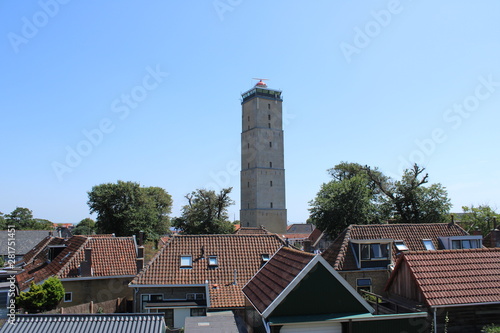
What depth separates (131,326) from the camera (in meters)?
11.5

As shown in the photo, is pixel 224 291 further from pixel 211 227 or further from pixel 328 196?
pixel 211 227

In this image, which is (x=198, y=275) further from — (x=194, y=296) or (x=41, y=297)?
(x=41, y=297)

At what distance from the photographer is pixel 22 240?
5881cm

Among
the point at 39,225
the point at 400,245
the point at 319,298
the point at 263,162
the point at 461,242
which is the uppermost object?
the point at 263,162

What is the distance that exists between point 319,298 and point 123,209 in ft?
144

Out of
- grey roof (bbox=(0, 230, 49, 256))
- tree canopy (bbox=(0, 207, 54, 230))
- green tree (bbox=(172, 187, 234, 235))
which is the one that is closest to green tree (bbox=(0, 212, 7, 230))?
tree canopy (bbox=(0, 207, 54, 230))

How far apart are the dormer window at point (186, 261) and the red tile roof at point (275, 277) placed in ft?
21.1

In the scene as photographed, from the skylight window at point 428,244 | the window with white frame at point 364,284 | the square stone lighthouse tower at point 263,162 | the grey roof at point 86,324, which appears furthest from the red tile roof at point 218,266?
the square stone lighthouse tower at point 263,162

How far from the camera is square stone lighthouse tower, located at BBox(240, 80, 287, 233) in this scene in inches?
2815

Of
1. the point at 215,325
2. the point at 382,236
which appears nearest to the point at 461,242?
the point at 382,236

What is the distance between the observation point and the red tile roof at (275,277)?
13258mm

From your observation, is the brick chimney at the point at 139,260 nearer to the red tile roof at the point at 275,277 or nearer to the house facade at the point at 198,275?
the house facade at the point at 198,275

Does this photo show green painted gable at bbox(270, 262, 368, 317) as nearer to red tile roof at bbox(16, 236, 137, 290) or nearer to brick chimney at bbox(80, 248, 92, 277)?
red tile roof at bbox(16, 236, 137, 290)

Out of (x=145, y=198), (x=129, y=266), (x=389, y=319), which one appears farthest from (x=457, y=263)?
(x=145, y=198)
